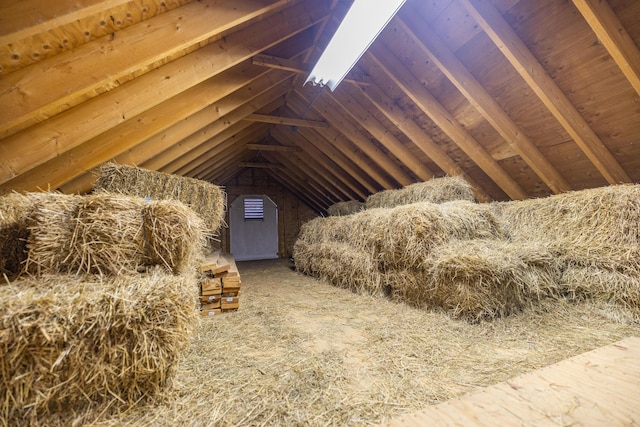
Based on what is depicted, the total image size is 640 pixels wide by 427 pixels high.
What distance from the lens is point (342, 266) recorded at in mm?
4238

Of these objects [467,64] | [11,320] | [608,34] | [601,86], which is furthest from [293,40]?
[11,320]

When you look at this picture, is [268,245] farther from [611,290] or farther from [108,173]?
[611,290]

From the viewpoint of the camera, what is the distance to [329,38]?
2520mm

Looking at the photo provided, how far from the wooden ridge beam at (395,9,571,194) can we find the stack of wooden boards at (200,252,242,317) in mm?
3211

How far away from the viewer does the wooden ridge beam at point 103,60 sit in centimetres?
156

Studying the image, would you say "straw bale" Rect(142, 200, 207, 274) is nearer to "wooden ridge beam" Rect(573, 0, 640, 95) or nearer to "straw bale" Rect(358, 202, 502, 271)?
"straw bale" Rect(358, 202, 502, 271)

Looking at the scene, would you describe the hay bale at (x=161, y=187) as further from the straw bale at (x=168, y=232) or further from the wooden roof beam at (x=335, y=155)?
the wooden roof beam at (x=335, y=155)

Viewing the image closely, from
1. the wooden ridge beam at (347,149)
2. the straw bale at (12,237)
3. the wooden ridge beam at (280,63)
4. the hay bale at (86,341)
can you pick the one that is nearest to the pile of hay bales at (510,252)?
the wooden ridge beam at (347,149)

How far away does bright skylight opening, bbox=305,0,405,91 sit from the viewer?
201 cm

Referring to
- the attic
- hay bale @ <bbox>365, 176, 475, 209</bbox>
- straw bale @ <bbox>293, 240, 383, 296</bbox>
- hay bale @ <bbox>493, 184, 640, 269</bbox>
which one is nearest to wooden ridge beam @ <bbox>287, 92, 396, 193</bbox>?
the attic

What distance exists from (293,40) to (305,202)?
714cm

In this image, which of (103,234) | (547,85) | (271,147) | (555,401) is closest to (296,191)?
(271,147)

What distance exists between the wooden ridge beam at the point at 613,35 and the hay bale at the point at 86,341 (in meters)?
3.26

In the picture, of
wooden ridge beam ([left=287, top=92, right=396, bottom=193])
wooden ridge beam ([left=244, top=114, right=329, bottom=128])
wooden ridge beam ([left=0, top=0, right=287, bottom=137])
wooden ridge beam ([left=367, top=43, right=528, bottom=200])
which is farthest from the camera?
wooden ridge beam ([left=287, top=92, right=396, bottom=193])
